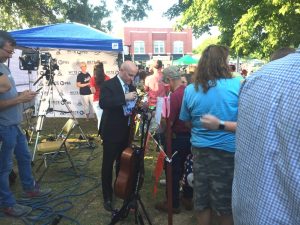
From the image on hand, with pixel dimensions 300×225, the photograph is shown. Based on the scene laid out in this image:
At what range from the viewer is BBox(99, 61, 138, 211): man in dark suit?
12.8 feet

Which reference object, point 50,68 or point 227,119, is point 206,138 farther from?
point 50,68

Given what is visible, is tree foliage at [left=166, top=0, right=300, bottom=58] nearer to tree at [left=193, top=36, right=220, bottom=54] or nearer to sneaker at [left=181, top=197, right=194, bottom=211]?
tree at [left=193, top=36, right=220, bottom=54]

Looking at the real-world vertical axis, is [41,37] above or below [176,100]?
above

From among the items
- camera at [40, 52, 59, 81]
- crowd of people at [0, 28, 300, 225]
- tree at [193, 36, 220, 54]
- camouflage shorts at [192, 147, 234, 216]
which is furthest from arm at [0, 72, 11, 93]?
camera at [40, 52, 59, 81]

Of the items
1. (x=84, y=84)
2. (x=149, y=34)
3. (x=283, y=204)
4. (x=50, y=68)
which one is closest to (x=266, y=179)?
(x=283, y=204)

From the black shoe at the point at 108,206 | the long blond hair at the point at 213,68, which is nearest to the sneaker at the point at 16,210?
the black shoe at the point at 108,206

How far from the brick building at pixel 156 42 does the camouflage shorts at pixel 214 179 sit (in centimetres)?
5669

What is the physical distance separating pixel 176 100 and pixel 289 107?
285 cm

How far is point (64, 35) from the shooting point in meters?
8.09

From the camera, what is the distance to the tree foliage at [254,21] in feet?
26.4

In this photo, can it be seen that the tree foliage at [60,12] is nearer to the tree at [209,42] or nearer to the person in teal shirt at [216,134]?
the tree at [209,42]

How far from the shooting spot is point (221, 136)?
8.62ft

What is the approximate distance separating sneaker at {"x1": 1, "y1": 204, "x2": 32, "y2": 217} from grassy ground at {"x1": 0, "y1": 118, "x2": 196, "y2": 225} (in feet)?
0.21

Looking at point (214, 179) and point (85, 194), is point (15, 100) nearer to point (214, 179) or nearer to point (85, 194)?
point (85, 194)
